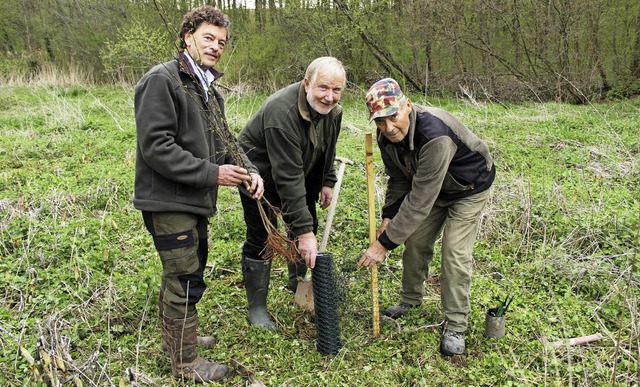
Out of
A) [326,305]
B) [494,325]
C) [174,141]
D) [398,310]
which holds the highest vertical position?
[174,141]

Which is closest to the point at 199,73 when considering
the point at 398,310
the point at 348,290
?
the point at 348,290

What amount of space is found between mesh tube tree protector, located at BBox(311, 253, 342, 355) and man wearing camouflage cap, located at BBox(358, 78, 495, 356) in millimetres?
221

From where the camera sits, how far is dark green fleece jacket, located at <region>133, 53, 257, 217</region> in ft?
7.04

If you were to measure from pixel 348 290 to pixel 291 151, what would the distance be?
118 centimetres

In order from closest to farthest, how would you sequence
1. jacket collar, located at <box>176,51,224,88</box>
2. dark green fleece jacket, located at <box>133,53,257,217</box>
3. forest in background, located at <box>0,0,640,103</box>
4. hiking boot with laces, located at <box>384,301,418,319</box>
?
dark green fleece jacket, located at <box>133,53,257,217</box>
jacket collar, located at <box>176,51,224,88</box>
hiking boot with laces, located at <box>384,301,418,319</box>
forest in background, located at <box>0,0,640,103</box>

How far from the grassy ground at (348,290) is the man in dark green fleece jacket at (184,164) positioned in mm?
398

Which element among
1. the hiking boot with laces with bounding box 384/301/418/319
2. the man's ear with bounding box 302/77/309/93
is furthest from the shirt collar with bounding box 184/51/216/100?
the hiking boot with laces with bounding box 384/301/418/319

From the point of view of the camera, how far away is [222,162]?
2721mm

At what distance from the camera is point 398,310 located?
3.31m

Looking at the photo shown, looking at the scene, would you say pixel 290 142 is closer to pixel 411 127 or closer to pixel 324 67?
pixel 324 67

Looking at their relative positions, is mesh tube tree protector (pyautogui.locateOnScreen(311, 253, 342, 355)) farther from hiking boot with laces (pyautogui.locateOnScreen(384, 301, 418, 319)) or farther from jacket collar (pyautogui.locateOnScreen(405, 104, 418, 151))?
jacket collar (pyautogui.locateOnScreen(405, 104, 418, 151))

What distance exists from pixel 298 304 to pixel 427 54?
12.1 m

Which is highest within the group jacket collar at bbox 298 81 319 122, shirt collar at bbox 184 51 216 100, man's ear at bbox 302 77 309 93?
shirt collar at bbox 184 51 216 100

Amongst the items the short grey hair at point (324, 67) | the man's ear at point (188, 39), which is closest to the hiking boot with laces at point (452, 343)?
the short grey hair at point (324, 67)
